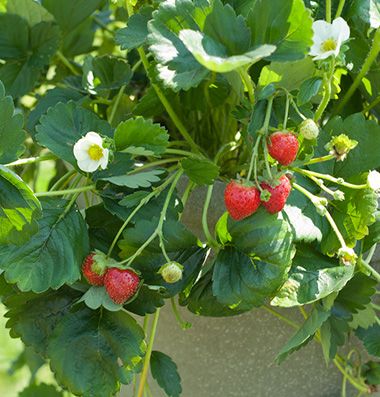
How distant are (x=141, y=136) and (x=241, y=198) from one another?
127mm

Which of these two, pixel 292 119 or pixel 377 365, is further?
pixel 377 365

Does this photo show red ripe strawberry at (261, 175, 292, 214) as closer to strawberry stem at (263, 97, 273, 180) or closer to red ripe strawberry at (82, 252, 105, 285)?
strawberry stem at (263, 97, 273, 180)

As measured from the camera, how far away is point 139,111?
915 millimetres

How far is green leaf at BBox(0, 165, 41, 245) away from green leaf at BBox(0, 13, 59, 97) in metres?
0.36

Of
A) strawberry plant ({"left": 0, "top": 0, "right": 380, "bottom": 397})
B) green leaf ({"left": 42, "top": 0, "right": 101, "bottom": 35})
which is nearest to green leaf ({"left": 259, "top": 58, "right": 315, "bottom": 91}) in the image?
strawberry plant ({"left": 0, "top": 0, "right": 380, "bottom": 397})

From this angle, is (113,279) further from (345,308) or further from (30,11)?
(30,11)

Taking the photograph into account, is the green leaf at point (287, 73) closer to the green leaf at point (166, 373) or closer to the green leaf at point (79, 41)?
the green leaf at point (166, 373)

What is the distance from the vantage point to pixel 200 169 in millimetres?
800

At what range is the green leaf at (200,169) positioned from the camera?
0.79 metres

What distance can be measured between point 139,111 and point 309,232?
0.25 metres

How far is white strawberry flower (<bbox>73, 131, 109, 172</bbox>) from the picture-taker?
749 millimetres

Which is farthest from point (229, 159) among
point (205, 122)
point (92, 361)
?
point (92, 361)

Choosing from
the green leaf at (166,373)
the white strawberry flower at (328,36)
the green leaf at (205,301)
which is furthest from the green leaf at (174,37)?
the green leaf at (166,373)

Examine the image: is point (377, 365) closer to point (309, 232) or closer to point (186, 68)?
point (309, 232)
